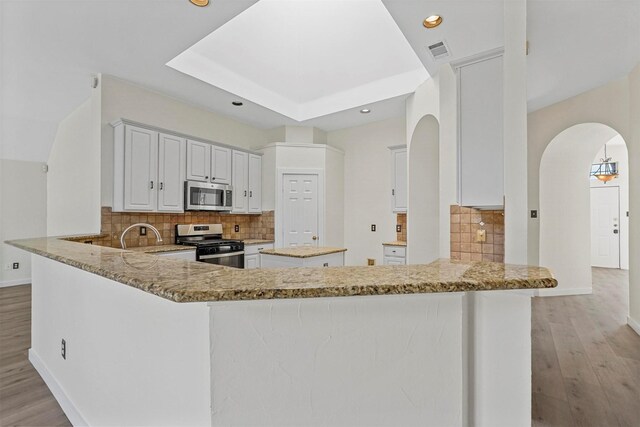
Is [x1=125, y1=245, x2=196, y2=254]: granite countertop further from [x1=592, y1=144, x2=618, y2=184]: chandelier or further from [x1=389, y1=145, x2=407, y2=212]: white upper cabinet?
[x1=592, y1=144, x2=618, y2=184]: chandelier

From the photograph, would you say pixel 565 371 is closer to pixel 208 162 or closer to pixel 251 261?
pixel 251 261

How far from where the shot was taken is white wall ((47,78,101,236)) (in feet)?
11.5

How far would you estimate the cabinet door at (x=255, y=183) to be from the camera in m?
5.05

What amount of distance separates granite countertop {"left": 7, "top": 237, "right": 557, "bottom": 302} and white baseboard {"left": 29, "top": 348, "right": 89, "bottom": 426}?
1.15 metres

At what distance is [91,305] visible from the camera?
1.58 meters

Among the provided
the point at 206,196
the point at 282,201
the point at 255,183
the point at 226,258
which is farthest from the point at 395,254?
the point at 206,196

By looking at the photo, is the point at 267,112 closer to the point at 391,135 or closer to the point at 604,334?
the point at 391,135

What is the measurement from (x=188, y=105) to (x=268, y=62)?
138 cm

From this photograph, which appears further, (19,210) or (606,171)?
(606,171)

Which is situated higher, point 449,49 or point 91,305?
point 449,49

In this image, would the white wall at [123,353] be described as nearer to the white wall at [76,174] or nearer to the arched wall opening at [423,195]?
the white wall at [76,174]

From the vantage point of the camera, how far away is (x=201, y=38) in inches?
115

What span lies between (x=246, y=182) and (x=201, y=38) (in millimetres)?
2335

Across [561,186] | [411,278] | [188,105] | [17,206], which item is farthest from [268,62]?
[17,206]
